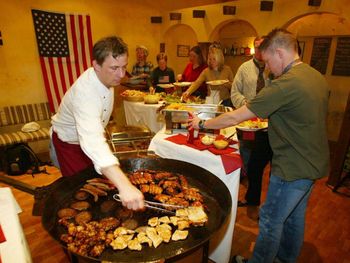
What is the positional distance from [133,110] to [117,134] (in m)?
1.44

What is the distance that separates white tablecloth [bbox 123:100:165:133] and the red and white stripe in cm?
164

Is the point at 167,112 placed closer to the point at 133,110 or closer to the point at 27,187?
the point at 27,187

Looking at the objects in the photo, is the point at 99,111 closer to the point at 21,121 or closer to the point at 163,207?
the point at 163,207

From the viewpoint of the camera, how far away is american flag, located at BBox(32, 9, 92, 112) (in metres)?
4.72

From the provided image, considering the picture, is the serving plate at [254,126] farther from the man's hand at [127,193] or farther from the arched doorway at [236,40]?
the arched doorway at [236,40]

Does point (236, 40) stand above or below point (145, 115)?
above

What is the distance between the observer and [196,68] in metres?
4.54

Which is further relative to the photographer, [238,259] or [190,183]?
[238,259]

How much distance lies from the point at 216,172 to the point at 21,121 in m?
4.24

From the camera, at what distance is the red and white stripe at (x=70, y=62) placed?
493cm

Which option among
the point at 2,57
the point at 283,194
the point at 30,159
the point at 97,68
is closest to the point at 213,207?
the point at 283,194

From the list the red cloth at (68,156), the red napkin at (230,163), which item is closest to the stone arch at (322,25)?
the red napkin at (230,163)

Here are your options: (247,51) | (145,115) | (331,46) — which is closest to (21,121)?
(145,115)

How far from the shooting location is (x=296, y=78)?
150cm
